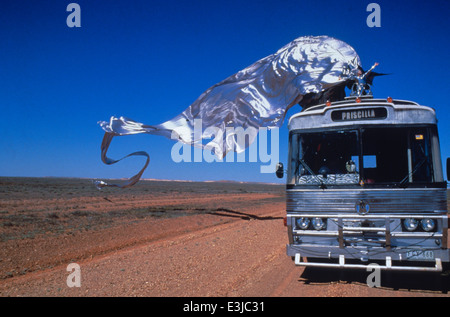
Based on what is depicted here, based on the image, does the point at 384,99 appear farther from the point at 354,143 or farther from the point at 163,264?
the point at 163,264

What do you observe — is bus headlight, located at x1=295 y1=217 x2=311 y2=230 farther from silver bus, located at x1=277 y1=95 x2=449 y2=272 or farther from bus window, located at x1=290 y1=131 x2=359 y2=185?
bus window, located at x1=290 y1=131 x2=359 y2=185

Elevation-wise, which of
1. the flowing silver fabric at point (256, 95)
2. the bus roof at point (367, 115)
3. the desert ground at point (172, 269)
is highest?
the flowing silver fabric at point (256, 95)

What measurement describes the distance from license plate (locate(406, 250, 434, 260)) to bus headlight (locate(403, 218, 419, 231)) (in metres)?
0.36

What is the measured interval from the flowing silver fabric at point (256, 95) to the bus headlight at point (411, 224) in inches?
224

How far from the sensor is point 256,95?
1237cm

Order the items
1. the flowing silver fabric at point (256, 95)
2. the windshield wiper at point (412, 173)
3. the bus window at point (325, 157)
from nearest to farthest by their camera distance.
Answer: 1. the windshield wiper at point (412, 173)
2. the bus window at point (325, 157)
3. the flowing silver fabric at point (256, 95)

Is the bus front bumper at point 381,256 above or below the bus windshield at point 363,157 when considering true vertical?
below

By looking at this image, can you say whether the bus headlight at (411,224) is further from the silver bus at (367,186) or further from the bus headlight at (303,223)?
the bus headlight at (303,223)

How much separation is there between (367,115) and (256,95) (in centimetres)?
670

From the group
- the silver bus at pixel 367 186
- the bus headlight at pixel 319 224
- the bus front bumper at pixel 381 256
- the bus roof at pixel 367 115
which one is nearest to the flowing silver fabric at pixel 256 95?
the bus roof at pixel 367 115

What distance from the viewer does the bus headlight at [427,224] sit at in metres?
5.39

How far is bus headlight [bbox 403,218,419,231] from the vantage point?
5.47 m

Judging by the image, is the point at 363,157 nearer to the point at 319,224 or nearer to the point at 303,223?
the point at 319,224

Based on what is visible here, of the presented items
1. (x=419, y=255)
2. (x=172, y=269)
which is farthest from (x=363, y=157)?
(x=172, y=269)
